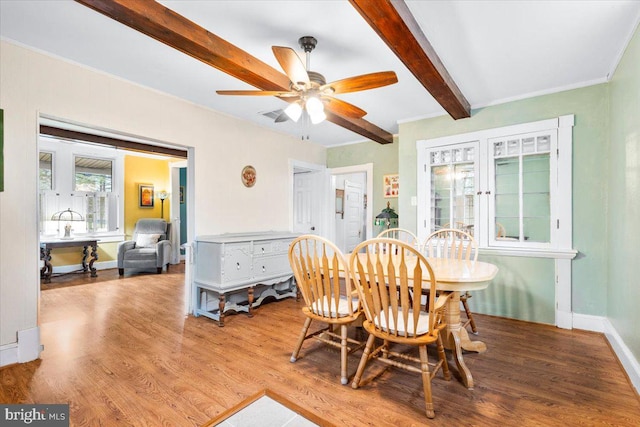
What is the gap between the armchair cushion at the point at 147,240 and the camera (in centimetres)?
603

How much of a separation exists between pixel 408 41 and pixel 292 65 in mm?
762

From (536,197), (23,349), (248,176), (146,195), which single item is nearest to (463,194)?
(536,197)

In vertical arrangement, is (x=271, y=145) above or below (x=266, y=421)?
above

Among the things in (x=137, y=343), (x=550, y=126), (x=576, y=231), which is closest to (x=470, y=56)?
(x=550, y=126)

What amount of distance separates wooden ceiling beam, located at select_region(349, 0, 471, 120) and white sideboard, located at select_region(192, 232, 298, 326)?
237cm

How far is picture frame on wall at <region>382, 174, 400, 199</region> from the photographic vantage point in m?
4.66

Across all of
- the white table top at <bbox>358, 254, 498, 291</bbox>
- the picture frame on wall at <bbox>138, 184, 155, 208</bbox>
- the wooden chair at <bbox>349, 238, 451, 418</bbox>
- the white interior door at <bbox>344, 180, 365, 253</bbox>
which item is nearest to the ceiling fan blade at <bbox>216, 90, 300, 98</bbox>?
the wooden chair at <bbox>349, 238, 451, 418</bbox>

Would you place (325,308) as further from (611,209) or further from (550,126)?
(550,126)

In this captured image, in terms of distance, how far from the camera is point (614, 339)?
2473mm

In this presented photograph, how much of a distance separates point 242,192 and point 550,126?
354 cm

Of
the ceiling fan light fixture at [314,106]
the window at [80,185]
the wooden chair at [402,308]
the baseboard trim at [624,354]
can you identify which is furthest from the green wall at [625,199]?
the window at [80,185]

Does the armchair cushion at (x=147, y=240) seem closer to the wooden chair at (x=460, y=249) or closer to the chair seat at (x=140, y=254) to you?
the chair seat at (x=140, y=254)

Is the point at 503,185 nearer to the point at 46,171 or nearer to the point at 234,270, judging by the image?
the point at 234,270

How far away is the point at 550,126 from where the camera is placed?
3.09 meters
